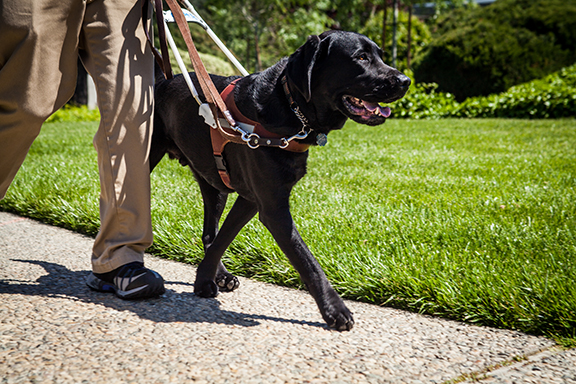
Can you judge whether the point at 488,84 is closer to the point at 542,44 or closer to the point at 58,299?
the point at 542,44

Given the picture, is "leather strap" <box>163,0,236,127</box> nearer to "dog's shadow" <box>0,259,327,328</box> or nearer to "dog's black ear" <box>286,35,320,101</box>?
"dog's black ear" <box>286,35,320,101</box>

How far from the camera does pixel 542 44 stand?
14.1m

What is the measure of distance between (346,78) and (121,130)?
109 cm

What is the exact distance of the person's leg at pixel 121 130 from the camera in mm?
2430

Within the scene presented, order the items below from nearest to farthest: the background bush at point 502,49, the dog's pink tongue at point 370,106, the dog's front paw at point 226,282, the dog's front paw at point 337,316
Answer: the dog's front paw at point 337,316 → the dog's pink tongue at point 370,106 → the dog's front paw at point 226,282 → the background bush at point 502,49

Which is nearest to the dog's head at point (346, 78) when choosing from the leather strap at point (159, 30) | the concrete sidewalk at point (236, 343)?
the leather strap at point (159, 30)

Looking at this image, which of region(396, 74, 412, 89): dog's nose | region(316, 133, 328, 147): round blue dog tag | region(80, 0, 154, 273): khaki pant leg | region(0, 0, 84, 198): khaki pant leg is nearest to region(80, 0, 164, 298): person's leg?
region(80, 0, 154, 273): khaki pant leg

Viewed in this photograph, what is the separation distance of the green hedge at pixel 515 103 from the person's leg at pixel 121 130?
440 inches

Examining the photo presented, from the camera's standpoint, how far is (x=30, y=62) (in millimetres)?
2297

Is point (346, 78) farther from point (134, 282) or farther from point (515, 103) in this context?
point (515, 103)

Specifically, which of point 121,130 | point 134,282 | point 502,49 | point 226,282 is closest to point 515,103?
point 502,49

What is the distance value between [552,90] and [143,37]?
11474mm

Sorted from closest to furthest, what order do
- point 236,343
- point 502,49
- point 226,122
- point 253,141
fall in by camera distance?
point 236,343 < point 253,141 < point 226,122 < point 502,49

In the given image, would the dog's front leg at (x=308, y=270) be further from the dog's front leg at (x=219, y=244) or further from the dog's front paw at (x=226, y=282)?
the dog's front paw at (x=226, y=282)
